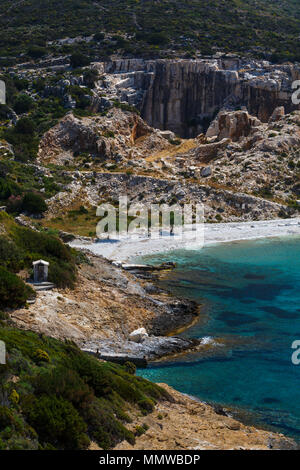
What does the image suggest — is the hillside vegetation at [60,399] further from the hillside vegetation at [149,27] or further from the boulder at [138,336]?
the hillside vegetation at [149,27]

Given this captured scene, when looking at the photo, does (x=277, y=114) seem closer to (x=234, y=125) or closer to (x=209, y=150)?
(x=234, y=125)

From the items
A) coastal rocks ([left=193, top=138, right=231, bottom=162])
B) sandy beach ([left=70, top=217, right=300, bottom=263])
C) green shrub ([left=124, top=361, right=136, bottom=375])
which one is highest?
coastal rocks ([left=193, top=138, right=231, bottom=162])

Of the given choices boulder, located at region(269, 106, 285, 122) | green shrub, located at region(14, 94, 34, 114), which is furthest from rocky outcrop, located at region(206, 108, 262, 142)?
green shrub, located at region(14, 94, 34, 114)

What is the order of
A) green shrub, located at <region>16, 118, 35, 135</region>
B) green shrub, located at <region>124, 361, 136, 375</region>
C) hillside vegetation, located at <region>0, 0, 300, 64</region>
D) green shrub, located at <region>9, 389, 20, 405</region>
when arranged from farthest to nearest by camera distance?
1. hillside vegetation, located at <region>0, 0, 300, 64</region>
2. green shrub, located at <region>16, 118, 35, 135</region>
3. green shrub, located at <region>124, 361, 136, 375</region>
4. green shrub, located at <region>9, 389, 20, 405</region>

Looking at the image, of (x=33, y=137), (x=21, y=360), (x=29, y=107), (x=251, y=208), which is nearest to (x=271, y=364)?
(x=21, y=360)

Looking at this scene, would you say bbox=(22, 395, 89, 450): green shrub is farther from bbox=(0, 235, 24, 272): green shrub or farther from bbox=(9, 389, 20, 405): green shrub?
bbox=(0, 235, 24, 272): green shrub

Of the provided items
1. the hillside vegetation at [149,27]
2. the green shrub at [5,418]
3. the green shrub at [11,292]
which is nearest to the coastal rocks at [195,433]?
the green shrub at [5,418]
